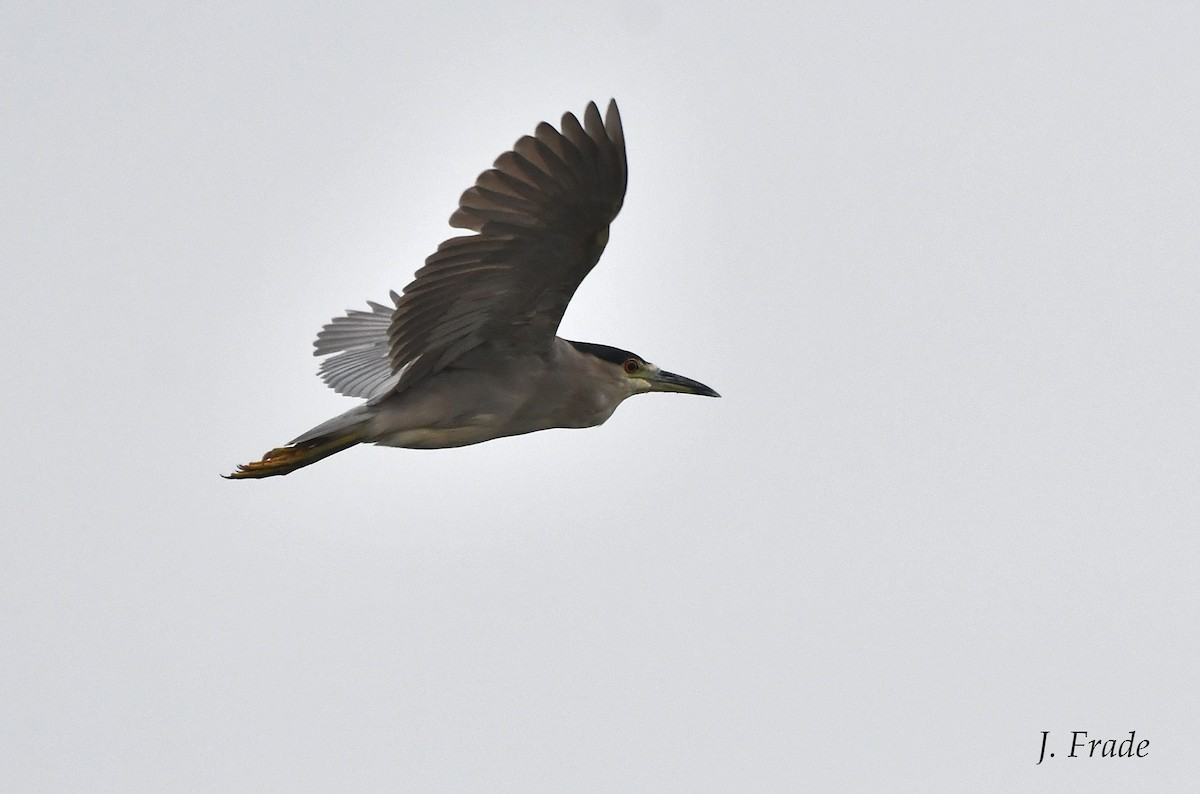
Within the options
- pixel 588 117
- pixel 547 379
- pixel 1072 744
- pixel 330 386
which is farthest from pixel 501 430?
pixel 1072 744

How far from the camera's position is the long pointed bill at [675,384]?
852cm

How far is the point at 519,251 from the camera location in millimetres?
6855

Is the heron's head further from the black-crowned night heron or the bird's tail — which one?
the bird's tail

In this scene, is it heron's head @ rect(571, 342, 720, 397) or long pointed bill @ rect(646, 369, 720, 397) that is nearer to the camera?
heron's head @ rect(571, 342, 720, 397)

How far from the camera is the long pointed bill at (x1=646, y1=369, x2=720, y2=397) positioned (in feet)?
28.0

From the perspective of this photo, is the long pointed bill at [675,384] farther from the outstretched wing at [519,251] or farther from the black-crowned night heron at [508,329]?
the outstretched wing at [519,251]

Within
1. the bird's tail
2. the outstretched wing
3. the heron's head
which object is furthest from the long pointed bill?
the bird's tail

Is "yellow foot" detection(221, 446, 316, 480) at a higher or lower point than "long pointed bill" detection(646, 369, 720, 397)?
lower

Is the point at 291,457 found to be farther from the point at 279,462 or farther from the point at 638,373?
the point at 638,373

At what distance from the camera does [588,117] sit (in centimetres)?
630

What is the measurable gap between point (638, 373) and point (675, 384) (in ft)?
0.96

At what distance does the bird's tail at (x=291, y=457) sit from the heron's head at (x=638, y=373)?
1.43 metres

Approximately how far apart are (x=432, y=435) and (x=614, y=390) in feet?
3.60

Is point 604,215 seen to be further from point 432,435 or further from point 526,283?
point 432,435
